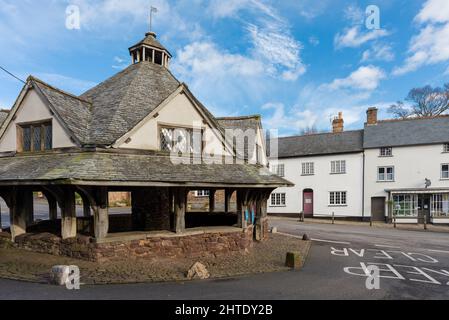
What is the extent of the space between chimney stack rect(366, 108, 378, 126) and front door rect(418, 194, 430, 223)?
8.19 metres

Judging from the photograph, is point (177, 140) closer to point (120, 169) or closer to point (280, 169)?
point (120, 169)

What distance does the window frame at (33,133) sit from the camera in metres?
11.3

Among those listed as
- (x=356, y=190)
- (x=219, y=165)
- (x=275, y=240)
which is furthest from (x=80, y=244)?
(x=356, y=190)

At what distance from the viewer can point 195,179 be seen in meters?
9.98

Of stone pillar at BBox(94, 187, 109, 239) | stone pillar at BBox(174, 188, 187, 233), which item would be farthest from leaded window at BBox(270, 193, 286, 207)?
stone pillar at BBox(94, 187, 109, 239)

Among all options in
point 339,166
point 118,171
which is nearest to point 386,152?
point 339,166

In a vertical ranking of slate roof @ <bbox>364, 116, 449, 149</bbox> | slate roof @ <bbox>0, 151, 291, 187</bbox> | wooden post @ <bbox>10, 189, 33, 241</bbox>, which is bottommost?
wooden post @ <bbox>10, 189, 33, 241</bbox>

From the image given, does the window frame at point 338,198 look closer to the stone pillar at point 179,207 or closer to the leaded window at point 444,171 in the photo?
the leaded window at point 444,171

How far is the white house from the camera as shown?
2525cm

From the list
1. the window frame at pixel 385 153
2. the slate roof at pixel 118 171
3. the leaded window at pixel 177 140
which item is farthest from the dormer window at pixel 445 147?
the leaded window at pixel 177 140

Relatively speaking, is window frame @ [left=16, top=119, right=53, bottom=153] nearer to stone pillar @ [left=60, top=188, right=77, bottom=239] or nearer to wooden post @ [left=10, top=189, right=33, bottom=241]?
wooden post @ [left=10, top=189, right=33, bottom=241]

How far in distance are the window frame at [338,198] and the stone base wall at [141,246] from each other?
1917cm

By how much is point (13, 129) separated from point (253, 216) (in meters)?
11.3

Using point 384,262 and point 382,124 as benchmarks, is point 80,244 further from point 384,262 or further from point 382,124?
point 382,124
